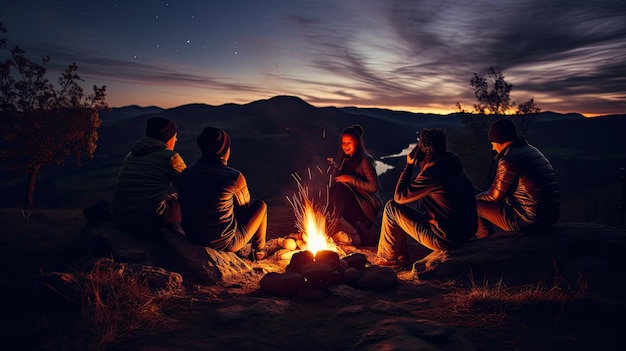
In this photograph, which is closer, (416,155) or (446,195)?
(446,195)

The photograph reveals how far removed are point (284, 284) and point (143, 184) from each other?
2.74m

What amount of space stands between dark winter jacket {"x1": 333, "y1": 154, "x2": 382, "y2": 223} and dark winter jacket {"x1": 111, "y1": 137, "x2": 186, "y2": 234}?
410cm

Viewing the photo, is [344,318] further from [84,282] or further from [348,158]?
[348,158]

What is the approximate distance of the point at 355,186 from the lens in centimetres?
884

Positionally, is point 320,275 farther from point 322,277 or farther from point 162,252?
point 162,252

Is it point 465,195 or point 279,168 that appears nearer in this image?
point 465,195

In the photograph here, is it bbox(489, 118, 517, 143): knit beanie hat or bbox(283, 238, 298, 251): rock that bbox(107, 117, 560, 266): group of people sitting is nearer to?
bbox(489, 118, 517, 143): knit beanie hat

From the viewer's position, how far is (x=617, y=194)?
97.9 ft

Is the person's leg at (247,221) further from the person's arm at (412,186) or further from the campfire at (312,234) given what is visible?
the person's arm at (412,186)

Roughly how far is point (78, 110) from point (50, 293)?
44.5 ft

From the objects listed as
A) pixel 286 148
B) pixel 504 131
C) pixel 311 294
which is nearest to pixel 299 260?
pixel 311 294

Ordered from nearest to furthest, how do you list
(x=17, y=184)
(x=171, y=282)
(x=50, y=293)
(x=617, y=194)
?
(x=50, y=293) < (x=171, y=282) < (x=617, y=194) < (x=17, y=184)

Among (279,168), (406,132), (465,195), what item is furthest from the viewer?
(406,132)

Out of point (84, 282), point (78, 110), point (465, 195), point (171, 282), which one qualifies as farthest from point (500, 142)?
point (78, 110)
